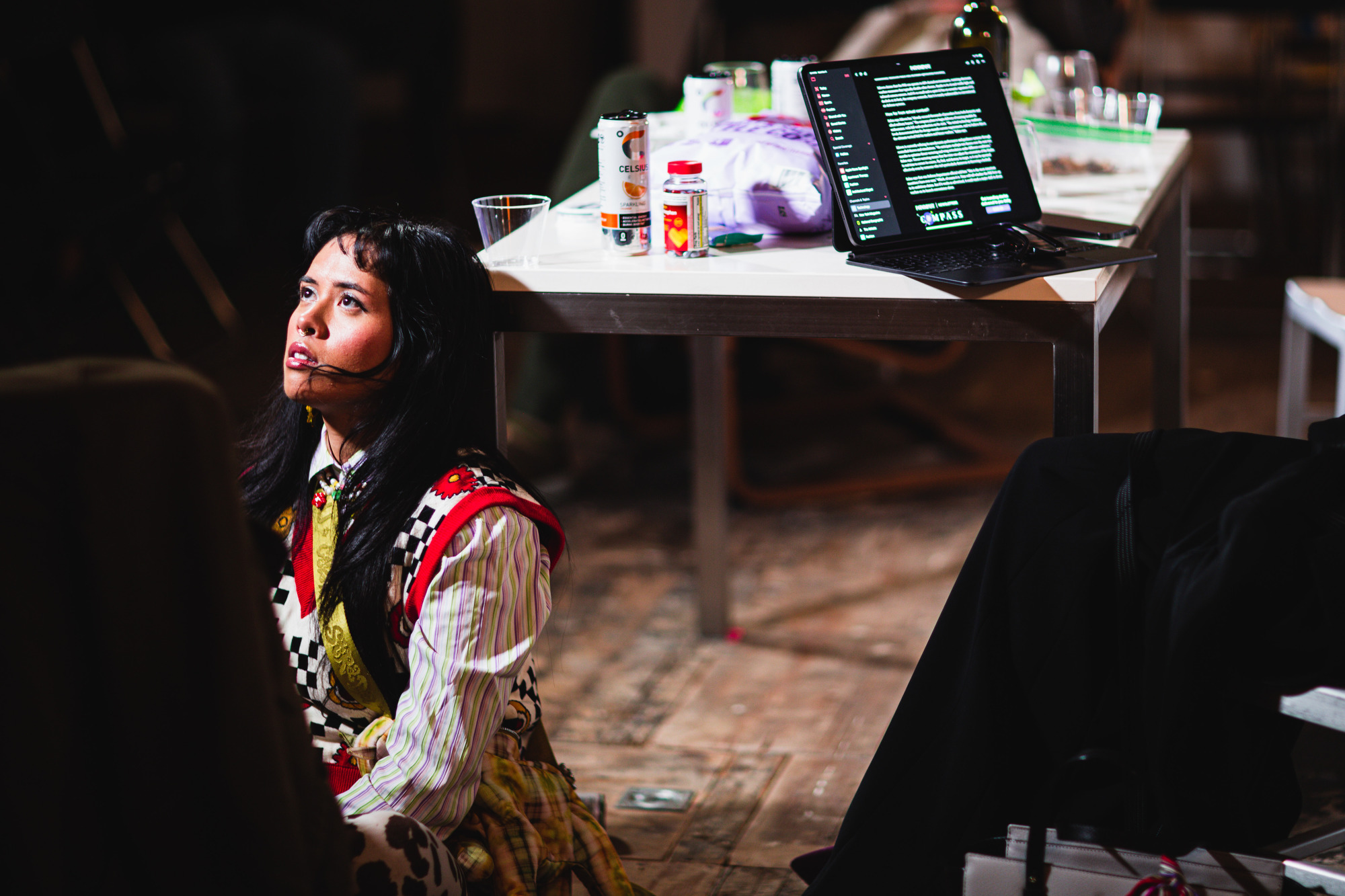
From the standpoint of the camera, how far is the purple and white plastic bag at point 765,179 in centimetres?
154

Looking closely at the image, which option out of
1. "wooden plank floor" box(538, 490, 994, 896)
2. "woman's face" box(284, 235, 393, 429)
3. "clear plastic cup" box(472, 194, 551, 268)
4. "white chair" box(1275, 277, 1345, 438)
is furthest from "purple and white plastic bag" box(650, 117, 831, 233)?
"white chair" box(1275, 277, 1345, 438)

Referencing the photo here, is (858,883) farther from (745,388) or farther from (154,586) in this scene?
(745,388)

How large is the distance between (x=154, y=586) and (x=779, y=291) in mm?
740

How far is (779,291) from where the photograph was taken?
1.40 metres

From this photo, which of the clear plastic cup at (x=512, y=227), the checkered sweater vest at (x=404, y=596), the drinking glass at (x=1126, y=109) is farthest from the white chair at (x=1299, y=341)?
the checkered sweater vest at (x=404, y=596)

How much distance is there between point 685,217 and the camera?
1.48 metres

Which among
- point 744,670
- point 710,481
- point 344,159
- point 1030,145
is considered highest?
point 1030,145

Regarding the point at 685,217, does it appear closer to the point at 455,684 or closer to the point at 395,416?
the point at 395,416

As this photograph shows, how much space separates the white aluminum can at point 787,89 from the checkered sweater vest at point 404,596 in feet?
2.65

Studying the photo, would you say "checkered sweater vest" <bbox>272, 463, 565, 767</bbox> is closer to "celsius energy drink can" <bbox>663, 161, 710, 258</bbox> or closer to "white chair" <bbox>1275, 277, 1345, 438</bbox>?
"celsius energy drink can" <bbox>663, 161, 710, 258</bbox>

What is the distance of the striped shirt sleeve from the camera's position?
1.23m

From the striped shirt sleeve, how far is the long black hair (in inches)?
3.0

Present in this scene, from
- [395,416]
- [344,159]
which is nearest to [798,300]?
[395,416]

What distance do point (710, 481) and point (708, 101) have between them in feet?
2.24
